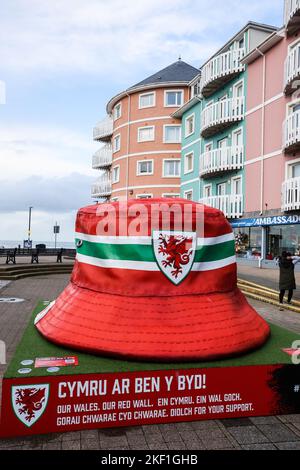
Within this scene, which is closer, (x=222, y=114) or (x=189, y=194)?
(x=222, y=114)

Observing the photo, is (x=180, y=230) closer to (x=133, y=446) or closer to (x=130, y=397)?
(x=130, y=397)

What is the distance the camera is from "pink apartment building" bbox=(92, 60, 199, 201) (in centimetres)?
3450

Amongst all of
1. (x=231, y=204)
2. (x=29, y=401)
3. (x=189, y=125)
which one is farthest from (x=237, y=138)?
(x=29, y=401)

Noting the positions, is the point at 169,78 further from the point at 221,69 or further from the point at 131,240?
the point at 131,240

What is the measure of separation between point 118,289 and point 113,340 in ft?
2.26

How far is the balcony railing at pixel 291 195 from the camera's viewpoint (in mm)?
19297

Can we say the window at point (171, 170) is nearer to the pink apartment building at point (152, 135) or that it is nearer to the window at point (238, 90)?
the pink apartment building at point (152, 135)

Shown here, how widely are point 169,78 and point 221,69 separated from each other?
10288 millimetres

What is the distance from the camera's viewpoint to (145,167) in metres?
35.3

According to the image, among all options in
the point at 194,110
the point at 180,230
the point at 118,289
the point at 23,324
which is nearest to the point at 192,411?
the point at 118,289

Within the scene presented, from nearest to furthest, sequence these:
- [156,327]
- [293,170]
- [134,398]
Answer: [134,398] < [156,327] < [293,170]

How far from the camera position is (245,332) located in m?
5.18

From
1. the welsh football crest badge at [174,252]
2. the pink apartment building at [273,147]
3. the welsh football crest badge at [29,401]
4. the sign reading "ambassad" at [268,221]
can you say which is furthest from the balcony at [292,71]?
the welsh football crest badge at [29,401]

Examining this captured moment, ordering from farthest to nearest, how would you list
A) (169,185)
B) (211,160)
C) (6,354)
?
(169,185)
(211,160)
(6,354)
